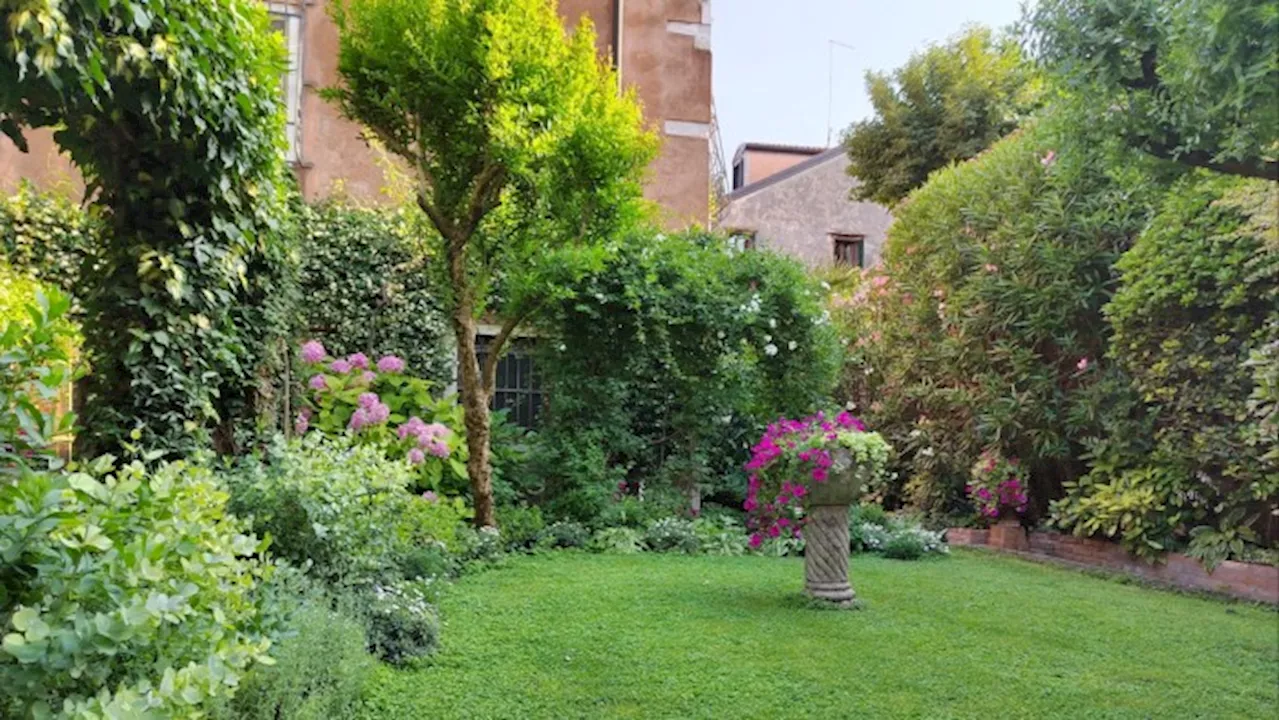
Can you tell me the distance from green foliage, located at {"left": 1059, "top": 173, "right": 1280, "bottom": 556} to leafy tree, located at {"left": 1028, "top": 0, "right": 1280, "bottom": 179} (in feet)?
8.49

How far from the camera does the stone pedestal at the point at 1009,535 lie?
7828 millimetres

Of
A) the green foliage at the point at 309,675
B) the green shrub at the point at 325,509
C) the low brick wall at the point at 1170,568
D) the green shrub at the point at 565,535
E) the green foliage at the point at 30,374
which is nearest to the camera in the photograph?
the green foliage at the point at 30,374

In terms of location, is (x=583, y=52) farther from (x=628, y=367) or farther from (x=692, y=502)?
(x=692, y=502)

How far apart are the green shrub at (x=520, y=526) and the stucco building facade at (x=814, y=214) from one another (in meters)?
12.7

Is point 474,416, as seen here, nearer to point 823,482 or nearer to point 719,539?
point 719,539

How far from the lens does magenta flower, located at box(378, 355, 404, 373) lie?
7164mm

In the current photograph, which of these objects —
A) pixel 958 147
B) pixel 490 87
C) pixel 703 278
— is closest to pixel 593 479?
pixel 703 278

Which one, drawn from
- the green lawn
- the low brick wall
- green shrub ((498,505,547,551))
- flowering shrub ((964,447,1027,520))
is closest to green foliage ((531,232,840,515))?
green shrub ((498,505,547,551))

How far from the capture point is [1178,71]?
3020 mm

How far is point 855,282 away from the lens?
42.9 feet

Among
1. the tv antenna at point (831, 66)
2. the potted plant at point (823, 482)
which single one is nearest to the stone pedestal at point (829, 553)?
the potted plant at point (823, 482)

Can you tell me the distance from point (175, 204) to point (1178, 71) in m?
3.88

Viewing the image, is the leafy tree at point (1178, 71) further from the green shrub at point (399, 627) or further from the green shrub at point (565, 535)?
the green shrub at point (565, 535)

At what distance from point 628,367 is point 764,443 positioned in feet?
9.89
